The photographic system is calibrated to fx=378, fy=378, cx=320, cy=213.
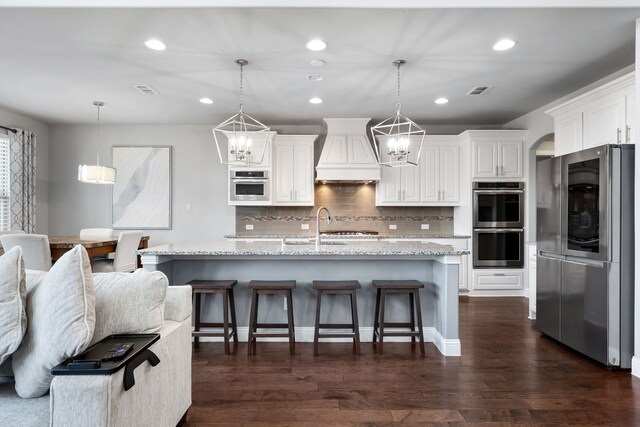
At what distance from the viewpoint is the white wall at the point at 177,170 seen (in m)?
6.11

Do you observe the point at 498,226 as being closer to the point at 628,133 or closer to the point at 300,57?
the point at 628,133

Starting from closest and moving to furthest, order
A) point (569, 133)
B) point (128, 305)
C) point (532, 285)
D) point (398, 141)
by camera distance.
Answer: point (128, 305) → point (398, 141) → point (569, 133) → point (532, 285)

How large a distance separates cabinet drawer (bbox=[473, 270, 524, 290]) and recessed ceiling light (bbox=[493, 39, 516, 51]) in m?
3.24

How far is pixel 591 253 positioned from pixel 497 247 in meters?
2.52

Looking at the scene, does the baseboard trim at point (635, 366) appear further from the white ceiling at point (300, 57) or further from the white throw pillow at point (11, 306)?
the white throw pillow at point (11, 306)

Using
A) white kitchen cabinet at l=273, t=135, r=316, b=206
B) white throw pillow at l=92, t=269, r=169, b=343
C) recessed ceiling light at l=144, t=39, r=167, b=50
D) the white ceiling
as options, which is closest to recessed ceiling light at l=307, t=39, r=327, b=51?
the white ceiling

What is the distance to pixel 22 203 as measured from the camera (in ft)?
18.2

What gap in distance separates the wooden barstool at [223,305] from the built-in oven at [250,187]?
2398 millimetres

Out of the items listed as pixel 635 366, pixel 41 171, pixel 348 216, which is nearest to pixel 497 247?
pixel 348 216

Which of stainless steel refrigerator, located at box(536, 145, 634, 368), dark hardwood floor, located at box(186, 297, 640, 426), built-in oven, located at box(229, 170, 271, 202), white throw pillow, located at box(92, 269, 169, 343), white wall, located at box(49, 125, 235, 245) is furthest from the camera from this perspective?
white wall, located at box(49, 125, 235, 245)

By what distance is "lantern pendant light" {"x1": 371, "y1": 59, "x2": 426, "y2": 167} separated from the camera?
355cm

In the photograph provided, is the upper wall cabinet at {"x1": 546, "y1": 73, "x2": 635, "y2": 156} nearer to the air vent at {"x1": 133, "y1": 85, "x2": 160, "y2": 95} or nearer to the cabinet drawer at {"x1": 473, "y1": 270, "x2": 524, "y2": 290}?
Result: the cabinet drawer at {"x1": 473, "y1": 270, "x2": 524, "y2": 290}

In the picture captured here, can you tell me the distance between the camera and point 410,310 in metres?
3.42

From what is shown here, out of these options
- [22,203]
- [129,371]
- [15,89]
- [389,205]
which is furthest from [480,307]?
[22,203]
